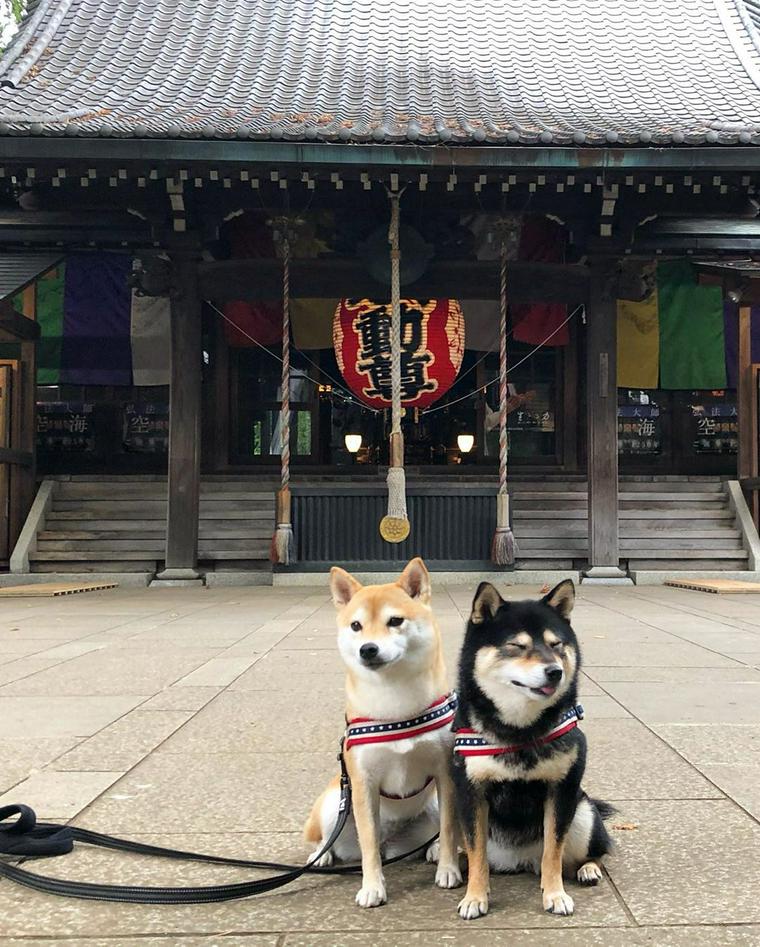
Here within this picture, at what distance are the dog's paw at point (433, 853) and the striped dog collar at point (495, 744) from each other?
50 cm

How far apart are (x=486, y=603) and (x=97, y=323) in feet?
42.5

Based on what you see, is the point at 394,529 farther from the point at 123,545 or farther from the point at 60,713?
the point at 60,713

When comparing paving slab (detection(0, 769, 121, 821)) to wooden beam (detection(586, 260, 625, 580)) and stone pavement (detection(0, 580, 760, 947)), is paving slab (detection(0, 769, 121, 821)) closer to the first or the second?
stone pavement (detection(0, 580, 760, 947))

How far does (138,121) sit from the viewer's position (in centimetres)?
922

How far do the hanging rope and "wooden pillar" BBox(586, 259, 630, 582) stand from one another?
9.11 feet

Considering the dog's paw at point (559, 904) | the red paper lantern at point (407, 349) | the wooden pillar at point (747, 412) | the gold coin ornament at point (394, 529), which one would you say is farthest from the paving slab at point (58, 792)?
the wooden pillar at point (747, 412)

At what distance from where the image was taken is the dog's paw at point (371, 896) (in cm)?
213

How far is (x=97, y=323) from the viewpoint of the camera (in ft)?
44.8

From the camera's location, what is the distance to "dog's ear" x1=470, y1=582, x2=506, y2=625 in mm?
2146

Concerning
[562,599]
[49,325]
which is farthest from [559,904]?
[49,325]

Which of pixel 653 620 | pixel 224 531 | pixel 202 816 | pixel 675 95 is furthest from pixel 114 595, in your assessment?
pixel 675 95

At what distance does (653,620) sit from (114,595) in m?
6.66

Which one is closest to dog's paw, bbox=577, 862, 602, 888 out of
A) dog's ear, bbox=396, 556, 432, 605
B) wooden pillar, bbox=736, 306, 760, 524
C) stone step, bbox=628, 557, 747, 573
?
dog's ear, bbox=396, 556, 432, 605

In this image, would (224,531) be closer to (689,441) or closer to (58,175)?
(58,175)
